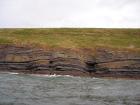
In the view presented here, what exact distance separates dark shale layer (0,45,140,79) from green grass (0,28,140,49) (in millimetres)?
3899

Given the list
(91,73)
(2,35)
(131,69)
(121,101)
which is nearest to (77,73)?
(91,73)

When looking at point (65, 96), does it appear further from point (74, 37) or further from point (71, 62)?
point (74, 37)

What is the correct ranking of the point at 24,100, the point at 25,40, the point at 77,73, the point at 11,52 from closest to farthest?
the point at 24,100 → the point at 77,73 → the point at 11,52 → the point at 25,40

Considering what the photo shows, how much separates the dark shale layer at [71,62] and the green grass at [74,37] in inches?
154

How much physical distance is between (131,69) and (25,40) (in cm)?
2187

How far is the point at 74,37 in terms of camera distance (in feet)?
283

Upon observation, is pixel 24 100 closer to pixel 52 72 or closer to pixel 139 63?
pixel 52 72

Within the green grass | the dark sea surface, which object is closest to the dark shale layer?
the green grass

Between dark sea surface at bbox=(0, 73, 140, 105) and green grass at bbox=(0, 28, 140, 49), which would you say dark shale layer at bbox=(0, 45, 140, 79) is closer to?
green grass at bbox=(0, 28, 140, 49)

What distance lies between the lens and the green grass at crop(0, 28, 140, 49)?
79.8 m

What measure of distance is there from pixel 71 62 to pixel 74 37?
1573 centimetres

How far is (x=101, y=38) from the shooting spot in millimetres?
86188

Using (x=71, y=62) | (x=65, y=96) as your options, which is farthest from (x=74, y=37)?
(x=65, y=96)

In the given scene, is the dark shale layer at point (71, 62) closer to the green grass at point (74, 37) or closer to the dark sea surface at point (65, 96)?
the green grass at point (74, 37)
